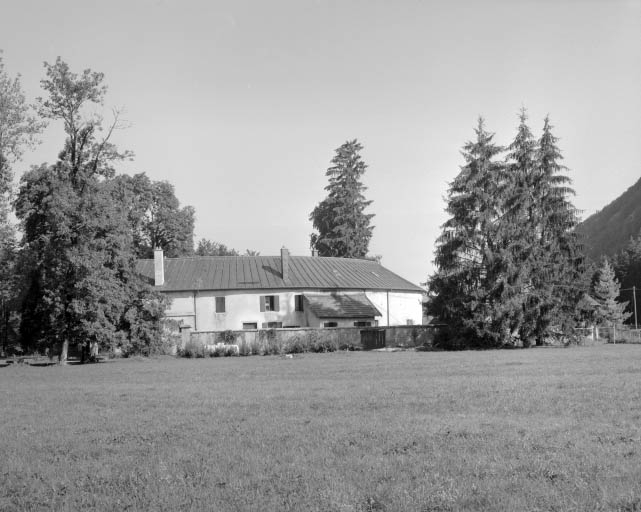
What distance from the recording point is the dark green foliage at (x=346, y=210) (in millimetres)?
76500

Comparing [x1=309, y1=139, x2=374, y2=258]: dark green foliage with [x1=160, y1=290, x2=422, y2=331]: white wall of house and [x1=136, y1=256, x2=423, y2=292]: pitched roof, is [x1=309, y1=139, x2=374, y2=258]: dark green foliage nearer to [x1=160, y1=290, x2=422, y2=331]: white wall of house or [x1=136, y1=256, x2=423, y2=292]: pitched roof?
[x1=136, y1=256, x2=423, y2=292]: pitched roof

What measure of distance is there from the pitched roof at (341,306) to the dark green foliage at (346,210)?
1585 centimetres

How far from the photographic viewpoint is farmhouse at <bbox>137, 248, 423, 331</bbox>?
59281mm

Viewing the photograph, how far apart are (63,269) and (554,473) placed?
35229 mm

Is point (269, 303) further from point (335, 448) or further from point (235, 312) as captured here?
point (335, 448)

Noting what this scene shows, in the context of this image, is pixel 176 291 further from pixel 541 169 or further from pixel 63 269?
pixel 541 169

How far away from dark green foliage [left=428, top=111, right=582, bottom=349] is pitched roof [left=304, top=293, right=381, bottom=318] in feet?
38.2

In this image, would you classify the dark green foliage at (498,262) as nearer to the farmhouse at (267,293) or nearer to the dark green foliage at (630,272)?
the farmhouse at (267,293)

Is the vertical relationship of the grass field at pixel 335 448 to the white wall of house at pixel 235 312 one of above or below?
below

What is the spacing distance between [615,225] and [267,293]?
104m

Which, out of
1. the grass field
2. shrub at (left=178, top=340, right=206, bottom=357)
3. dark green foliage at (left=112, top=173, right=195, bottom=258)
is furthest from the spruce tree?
dark green foliage at (left=112, top=173, right=195, bottom=258)

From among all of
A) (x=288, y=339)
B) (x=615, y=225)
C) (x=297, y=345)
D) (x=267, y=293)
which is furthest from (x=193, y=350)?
(x=615, y=225)

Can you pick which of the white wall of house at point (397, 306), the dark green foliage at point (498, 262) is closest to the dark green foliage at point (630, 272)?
the white wall of house at point (397, 306)

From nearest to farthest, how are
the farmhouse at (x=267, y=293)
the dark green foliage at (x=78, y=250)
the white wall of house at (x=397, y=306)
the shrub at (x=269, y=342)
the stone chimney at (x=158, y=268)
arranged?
the dark green foliage at (x=78, y=250), the shrub at (x=269, y=342), the farmhouse at (x=267, y=293), the stone chimney at (x=158, y=268), the white wall of house at (x=397, y=306)
